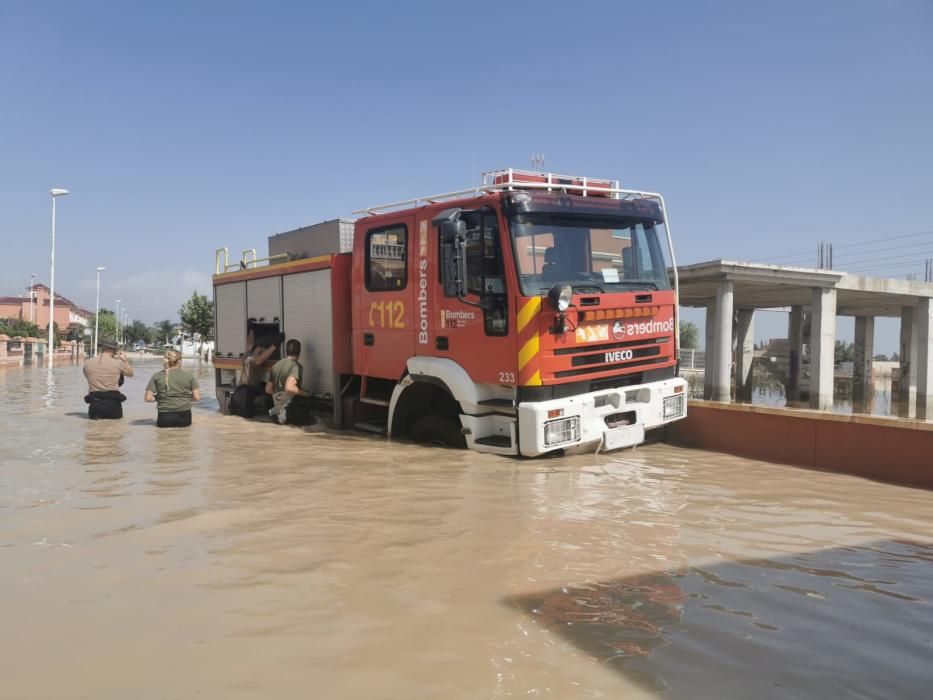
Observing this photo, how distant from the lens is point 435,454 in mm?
7531

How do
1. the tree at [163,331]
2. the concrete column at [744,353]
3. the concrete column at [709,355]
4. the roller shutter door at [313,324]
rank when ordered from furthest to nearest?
the tree at [163,331] → the concrete column at [744,353] → the concrete column at [709,355] → the roller shutter door at [313,324]

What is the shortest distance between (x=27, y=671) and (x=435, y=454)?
5.03 metres

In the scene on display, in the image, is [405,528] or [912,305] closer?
[405,528]

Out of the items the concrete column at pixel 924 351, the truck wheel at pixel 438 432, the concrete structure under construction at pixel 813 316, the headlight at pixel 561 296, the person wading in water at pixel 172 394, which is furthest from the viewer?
the concrete column at pixel 924 351

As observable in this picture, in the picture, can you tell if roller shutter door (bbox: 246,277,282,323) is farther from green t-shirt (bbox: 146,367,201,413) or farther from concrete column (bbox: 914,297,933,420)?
concrete column (bbox: 914,297,933,420)

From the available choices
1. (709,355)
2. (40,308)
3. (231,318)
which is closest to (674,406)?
(231,318)

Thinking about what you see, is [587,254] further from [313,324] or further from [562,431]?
[313,324]

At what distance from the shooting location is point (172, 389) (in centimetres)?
960

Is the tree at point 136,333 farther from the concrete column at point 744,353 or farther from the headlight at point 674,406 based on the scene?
the headlight at point 674,406

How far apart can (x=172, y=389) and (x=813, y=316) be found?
17.1 metres

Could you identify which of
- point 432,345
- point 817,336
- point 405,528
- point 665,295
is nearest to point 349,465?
point 432,345

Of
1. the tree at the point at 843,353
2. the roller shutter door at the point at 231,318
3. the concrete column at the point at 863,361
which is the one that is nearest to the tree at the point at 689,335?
the tree at the point at 843,353

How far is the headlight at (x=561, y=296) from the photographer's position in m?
6.38

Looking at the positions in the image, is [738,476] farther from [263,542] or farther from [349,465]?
[263,542]
